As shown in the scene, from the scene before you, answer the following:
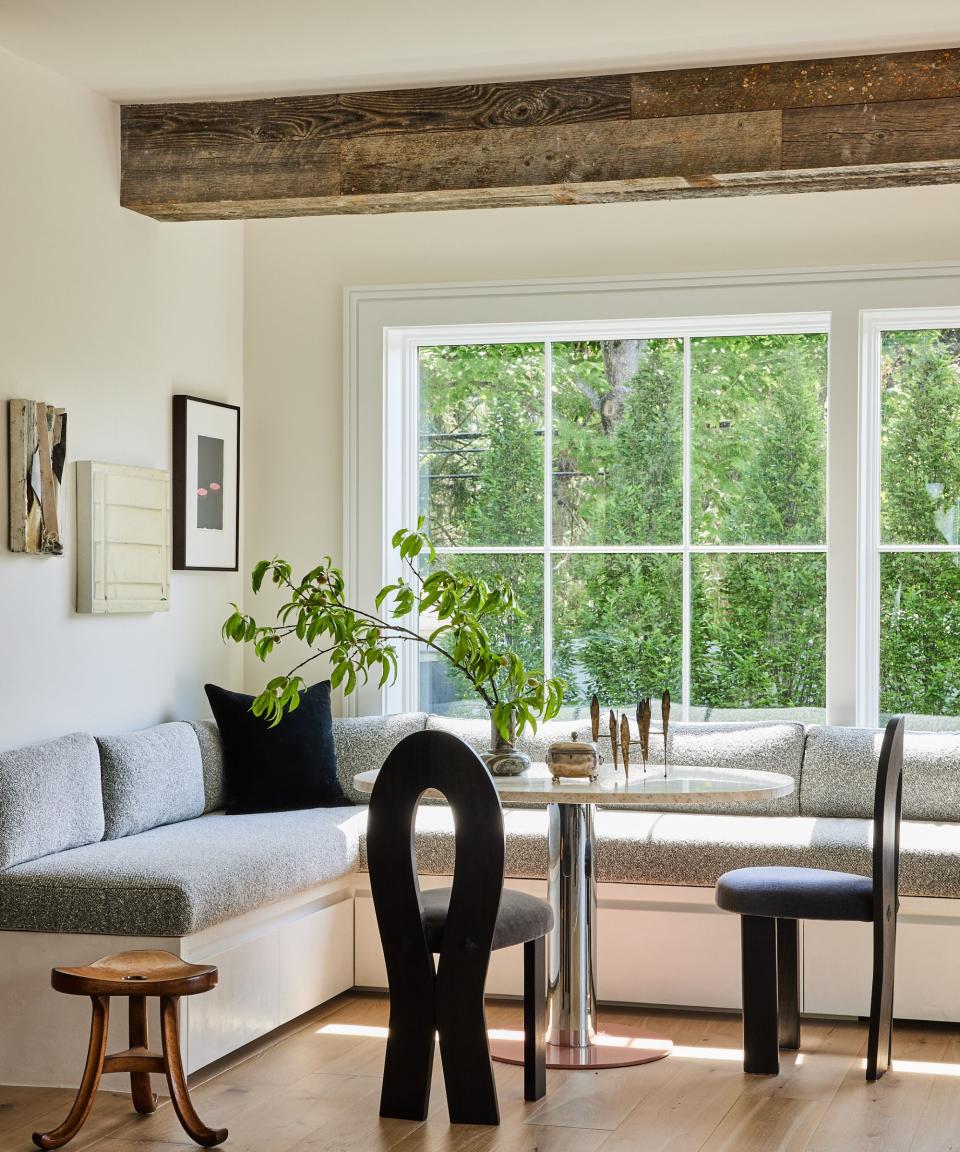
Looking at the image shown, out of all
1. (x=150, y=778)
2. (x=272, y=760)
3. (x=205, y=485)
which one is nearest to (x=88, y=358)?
(x=205, y=485)

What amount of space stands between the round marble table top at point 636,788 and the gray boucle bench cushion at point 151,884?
443 millimetres

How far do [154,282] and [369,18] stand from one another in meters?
1.52

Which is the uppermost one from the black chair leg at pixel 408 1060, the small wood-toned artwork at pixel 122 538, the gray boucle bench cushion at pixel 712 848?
the small wood-toned artwork at pixel 122 538

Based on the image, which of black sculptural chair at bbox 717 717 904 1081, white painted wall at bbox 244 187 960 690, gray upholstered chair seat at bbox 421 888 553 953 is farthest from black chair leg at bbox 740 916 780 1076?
white painted wall at bbox 244 187 960 690

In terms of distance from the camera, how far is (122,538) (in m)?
4.94

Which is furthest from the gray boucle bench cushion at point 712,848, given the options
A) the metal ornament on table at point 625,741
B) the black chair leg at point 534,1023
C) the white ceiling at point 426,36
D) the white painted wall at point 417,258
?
the white ceiling at point 426,36

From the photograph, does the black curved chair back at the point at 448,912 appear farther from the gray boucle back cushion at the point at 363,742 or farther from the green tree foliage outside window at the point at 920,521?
the green tree foliage outside window at the point at 920,521

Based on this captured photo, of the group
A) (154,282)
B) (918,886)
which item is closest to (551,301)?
(154,282)

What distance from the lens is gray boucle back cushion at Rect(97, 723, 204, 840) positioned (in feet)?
14.8

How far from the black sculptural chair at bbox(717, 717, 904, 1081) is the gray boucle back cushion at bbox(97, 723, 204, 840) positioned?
1798 millimetres

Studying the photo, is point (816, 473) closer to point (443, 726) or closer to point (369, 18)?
point (443, 726)

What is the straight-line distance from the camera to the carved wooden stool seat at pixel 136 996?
339cm

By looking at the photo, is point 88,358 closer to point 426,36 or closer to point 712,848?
point 426,36

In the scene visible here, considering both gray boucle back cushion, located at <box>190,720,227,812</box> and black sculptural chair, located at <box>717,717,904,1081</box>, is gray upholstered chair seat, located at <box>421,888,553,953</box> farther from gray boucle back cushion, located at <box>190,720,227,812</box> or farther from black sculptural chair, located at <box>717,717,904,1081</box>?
gray boucle back cushion, located at <box>190,720,227,812</box>
